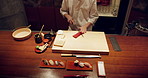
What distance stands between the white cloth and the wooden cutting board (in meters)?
0.48

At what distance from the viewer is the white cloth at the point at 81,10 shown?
95.7 inches

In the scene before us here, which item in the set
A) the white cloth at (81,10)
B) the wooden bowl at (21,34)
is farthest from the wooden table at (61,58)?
the white cloth at (81,10)

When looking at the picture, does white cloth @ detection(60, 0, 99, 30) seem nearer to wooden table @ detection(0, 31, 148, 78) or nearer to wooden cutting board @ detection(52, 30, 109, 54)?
wooden cutting board @ detection(52, 30, 109, 54)

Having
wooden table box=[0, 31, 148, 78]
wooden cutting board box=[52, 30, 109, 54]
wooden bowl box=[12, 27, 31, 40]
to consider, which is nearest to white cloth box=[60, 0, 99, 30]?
wooden cutting board box=[52, 30, 109, 54]

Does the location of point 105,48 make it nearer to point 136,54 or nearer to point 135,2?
point 136,54

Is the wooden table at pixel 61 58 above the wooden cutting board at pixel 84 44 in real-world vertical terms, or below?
below

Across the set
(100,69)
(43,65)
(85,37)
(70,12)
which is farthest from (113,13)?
(43,65)

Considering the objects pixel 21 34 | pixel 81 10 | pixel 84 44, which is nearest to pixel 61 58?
pixel 84 44

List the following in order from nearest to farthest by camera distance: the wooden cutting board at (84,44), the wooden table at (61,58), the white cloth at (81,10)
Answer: the wooden table at (61,58)
the wooden cutting board at (84,44)
the white cloth at (81,10)

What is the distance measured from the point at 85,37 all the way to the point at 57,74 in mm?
814

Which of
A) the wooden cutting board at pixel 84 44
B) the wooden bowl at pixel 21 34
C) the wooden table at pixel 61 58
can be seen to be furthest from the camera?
the wooden bowl at pixel 21 34

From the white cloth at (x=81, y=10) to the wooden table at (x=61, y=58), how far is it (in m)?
0.68

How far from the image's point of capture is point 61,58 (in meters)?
1.83

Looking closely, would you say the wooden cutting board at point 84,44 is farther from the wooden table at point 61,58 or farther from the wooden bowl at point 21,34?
the wooden bowl at point 21,34
